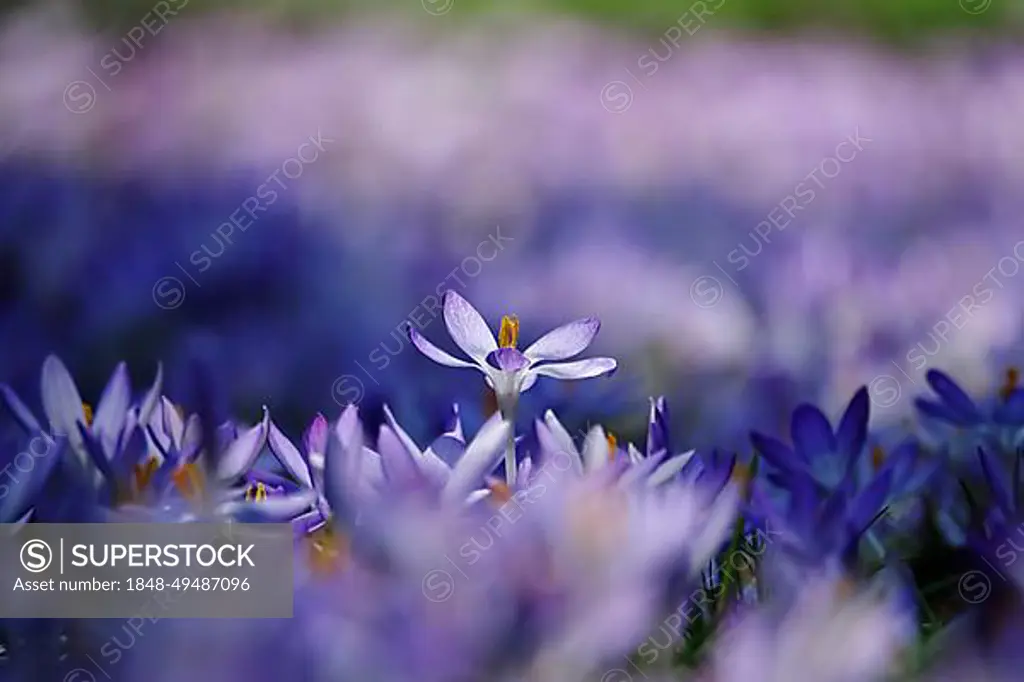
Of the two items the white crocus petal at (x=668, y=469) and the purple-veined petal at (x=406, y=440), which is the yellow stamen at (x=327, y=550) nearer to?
the purple-veined petal at (x=406, y=440)

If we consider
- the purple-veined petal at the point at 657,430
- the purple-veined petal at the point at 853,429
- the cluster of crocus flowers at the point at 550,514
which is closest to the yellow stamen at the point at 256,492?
the cluster of crocus flowers at the point at 550,514

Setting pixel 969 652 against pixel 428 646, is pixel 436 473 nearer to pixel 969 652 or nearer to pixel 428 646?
pixel 428 646

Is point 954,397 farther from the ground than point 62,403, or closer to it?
farther from the ground

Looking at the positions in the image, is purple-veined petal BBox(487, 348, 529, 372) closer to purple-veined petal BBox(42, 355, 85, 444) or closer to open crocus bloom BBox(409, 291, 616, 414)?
open crocus bloom BBox(409, 291, 616, 414)

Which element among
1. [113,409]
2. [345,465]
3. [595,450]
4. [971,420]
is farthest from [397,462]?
[971,420]

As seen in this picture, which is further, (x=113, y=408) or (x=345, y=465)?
(x=113, y=408)

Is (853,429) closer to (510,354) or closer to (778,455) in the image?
(778,455)

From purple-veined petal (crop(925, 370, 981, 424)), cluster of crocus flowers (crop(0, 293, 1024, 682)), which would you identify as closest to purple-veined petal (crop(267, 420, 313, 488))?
cluster of crocus flowers (crop(0, 293, 1024, 682))
